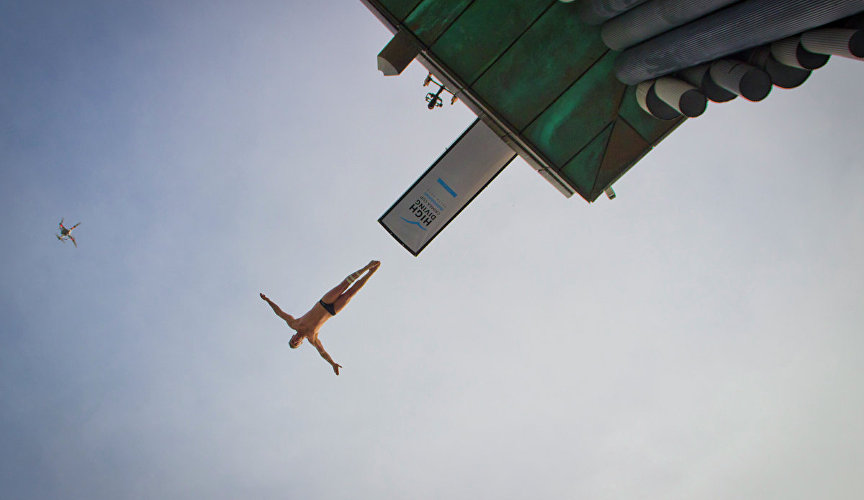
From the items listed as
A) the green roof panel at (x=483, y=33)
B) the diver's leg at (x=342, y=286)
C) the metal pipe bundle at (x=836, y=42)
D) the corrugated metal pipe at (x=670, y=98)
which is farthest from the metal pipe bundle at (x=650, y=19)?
the diver's leg at (x=342, y=286)

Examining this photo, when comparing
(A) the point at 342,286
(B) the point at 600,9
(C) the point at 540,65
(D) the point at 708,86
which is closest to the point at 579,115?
(C) the point at 540,65

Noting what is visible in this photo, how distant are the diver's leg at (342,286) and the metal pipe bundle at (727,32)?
9802 millimetres

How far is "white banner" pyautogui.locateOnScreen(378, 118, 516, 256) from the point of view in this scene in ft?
46.2

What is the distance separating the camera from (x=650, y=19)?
9781 mm

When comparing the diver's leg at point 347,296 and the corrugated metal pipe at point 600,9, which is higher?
the diver's leg at point 347,296

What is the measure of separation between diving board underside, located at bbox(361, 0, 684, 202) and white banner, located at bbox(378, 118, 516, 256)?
0.77 m

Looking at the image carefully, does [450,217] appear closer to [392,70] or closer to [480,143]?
[480,143]

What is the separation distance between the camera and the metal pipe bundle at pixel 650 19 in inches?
348

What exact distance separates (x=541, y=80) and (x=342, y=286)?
369 inches

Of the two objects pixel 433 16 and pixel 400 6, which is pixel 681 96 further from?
pixel 400 6

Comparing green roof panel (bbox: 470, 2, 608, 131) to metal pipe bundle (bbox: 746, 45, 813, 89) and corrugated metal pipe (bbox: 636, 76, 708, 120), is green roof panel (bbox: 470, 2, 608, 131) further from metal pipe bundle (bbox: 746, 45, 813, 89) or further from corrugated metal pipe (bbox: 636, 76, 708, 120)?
metal pipe bundle (bbox: 746, 45, 813, 89)

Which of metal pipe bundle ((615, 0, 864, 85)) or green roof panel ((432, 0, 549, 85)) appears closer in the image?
metal pipe bundle ((615, 0, 864, 85))

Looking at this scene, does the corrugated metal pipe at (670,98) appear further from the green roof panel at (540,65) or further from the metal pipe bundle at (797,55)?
the green roof panel at (540,65)

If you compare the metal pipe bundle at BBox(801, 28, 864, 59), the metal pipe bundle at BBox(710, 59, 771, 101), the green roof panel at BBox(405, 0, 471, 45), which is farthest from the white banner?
the metal pipe bundle at BBox(801, 28, 864, 59)
